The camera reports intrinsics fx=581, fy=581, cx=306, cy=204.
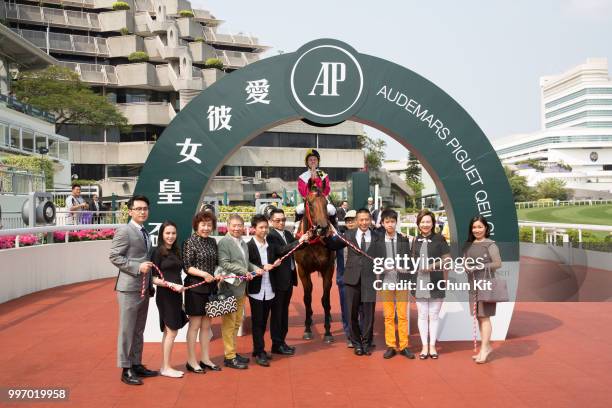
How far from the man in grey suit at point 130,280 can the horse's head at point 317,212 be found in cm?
180

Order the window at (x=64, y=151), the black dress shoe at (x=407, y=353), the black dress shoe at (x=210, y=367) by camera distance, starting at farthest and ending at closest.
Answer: the window at (x=64, y=151) < the black dress shoe at (x=407, y=353) < the black dress shoe at (x=210, y=367)

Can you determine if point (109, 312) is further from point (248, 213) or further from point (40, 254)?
point (248, 213)

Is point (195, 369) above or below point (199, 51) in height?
below

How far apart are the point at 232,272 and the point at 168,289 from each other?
63cm

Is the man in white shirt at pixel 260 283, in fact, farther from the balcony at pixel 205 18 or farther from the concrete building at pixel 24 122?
the balcony at pixel 205 18

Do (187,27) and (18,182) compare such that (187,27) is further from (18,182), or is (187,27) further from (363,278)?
(363,278)

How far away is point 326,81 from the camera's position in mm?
6984

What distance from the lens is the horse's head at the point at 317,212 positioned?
610 centimetres

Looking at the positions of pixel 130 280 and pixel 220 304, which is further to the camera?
pixel 220 304

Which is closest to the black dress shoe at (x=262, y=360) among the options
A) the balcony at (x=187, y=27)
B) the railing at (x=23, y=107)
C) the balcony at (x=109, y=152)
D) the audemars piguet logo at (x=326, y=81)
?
the audemars piguet logo at (x=326, y=81)

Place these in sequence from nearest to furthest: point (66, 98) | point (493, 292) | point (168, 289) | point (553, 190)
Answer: point (168, 289)
point (493, 292)
point (66, 98)
point (553, 190)

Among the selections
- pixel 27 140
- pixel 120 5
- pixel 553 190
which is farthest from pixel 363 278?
pixel 553 190

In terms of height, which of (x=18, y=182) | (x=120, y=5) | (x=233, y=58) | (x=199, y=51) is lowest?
(x=18, y=182)

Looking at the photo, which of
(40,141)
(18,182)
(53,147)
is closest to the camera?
(18,182)
